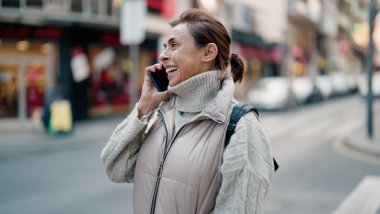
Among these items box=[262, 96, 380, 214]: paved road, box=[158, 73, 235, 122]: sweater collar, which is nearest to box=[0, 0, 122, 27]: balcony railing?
box=[262, 96, 380, 214]: paved road

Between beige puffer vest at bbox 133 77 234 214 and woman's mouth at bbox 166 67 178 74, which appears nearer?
beige puffer vest at bbox 133 77 234 214

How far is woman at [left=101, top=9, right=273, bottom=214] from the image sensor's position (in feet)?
6.25

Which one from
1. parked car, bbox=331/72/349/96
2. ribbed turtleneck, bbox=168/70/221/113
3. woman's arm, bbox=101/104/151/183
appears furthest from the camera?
parked car, bbox=331/72/349/96

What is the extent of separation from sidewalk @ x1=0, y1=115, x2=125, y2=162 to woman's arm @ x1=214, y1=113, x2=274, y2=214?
31.4 ft

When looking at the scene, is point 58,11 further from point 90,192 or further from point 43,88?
point 90,192

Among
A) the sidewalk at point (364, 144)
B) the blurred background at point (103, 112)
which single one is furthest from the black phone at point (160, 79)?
the sidewalk at point (364, 144)

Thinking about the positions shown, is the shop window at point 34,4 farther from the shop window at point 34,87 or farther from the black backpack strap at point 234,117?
the black backpack strap at point 234,117

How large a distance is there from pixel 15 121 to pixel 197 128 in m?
16.5

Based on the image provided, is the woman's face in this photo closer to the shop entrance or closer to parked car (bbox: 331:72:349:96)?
the shop entrance

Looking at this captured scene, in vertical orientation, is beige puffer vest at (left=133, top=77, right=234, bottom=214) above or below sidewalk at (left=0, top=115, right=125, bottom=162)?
above

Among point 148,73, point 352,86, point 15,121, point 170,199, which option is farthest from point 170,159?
point 352,86

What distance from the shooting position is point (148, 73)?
88.8 inches

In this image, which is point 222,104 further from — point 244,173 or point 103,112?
point 103,112

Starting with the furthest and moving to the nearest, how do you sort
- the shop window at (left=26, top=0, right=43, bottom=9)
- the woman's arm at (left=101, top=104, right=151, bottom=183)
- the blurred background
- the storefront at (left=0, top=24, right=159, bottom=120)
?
1. the storefront at (left=0, top=24, right=159, bottom=120)
2. the shop window at (left=26, top=0, right=43, bottom=9)
3. the blurred background
4. the woman's arm at (left=101, top=104, right=151, bottom=183)
